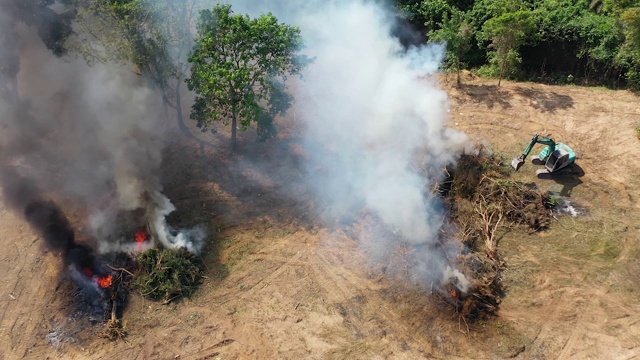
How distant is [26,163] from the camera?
17297mm

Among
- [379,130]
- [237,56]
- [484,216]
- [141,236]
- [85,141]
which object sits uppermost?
[237,56]

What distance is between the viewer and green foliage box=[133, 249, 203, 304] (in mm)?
Answer: 12961

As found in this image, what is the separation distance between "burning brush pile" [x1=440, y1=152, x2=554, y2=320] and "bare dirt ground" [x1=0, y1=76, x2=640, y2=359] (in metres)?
0.41

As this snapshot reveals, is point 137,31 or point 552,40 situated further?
point 552,40

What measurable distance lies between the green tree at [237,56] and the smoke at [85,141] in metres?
3.95

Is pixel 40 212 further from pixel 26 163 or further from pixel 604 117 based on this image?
pixel 604 117

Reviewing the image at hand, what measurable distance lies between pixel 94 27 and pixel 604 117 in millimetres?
20439

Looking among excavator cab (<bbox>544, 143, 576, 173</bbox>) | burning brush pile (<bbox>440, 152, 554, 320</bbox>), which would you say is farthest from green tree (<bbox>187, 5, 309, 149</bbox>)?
excavator cab (<bbox>544, 143, 576, 173</bbox>)

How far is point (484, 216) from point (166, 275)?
34.3 feet

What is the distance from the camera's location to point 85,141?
1759 centimetres

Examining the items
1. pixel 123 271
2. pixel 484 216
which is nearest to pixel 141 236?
pixel 123 271

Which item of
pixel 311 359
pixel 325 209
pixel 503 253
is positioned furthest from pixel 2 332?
pixel 503 253

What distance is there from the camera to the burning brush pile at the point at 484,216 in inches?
481

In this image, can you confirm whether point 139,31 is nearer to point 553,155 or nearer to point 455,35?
point 455,35
